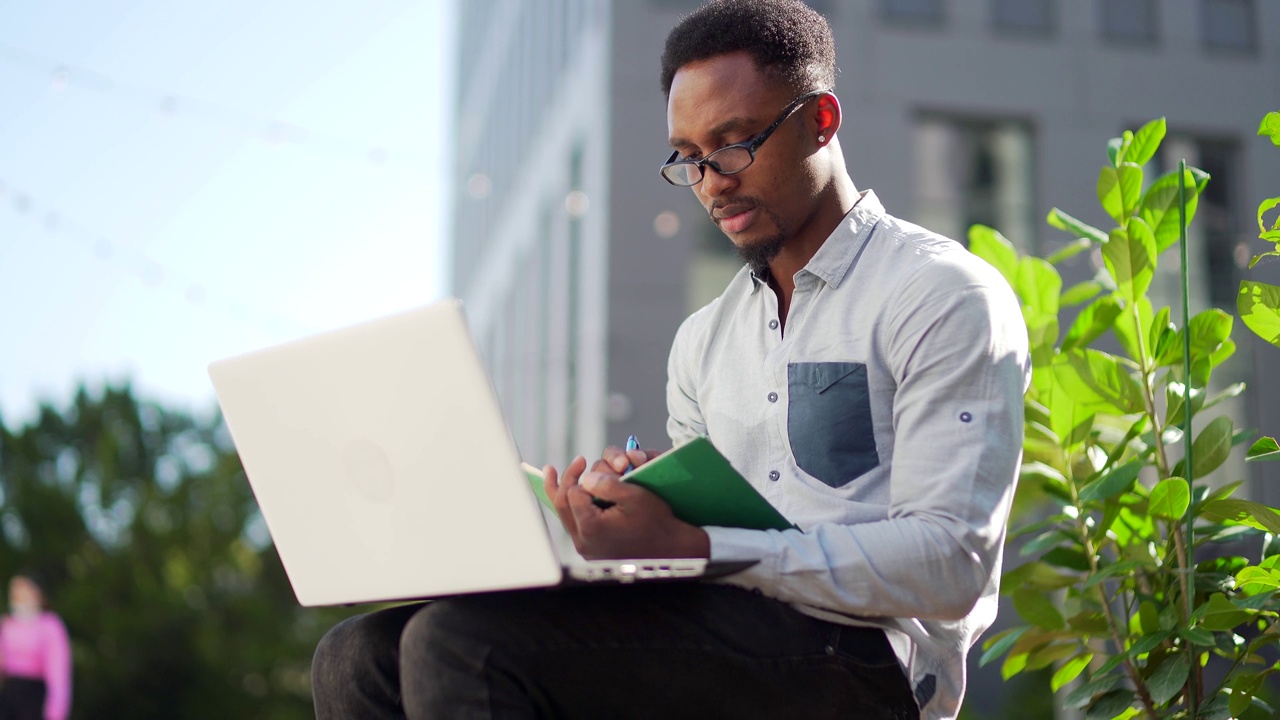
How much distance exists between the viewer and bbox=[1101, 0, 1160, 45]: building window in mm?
13055

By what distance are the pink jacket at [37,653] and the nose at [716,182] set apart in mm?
6398

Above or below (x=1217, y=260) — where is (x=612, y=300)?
above

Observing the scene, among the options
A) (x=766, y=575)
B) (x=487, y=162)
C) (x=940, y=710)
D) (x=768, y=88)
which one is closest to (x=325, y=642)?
(x=766, y=575)

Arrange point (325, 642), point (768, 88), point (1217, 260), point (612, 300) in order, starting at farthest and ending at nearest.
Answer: point (612, 300) → point (1217, 260) → point (768, 88) → point (325, 642)

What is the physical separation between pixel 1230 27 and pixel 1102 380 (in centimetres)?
1196

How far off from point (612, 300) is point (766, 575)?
11.5 m

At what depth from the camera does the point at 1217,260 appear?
12.0 meters

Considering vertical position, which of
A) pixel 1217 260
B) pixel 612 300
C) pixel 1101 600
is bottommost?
pixel 1217 260

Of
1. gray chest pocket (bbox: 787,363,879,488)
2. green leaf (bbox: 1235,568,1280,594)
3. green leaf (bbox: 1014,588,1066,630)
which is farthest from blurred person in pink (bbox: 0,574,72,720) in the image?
green leaf (bbox: 1235,568,1280,594)

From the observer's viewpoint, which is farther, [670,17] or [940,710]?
[670,17]

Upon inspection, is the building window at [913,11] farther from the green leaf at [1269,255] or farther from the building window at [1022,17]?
the green leaf at [1269,255]

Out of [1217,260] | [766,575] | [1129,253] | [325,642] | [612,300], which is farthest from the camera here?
[612,300]

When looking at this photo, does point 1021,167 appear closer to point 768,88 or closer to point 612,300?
point 612,300

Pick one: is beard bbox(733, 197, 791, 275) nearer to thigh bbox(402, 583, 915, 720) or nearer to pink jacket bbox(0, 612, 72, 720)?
thigh bbox(402, 583, 915, 720)
